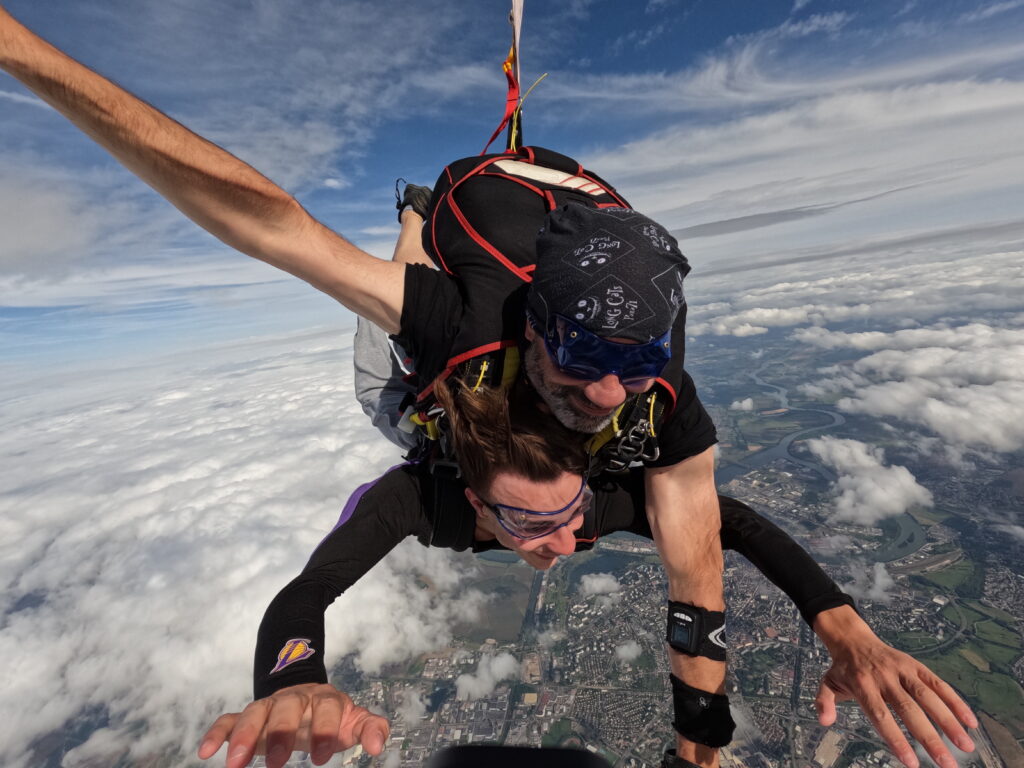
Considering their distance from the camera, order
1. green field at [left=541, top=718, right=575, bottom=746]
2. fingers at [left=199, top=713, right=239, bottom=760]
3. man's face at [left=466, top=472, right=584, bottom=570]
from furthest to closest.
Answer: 1. green field at [left=541, top=718, right=575, bottom=746]
2. man's face at [left=466, top=472, right=584, bottom=570]
3. fingers at [left=199, top=713, right=239, bottom=760]

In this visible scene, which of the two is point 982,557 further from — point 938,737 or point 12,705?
point 12,705

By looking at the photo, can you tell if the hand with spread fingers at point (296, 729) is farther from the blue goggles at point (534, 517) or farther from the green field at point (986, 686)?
the green field at point (986, 686)

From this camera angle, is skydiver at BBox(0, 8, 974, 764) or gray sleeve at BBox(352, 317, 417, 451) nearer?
skydiver at BBox(0, 8, 974, 764)

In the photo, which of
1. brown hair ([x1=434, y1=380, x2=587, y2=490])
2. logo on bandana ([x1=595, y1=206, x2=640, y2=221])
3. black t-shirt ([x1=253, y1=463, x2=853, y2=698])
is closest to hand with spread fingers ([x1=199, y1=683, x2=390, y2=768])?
black t-shirt ([x1=253, y1=463, x2=853, y2=698])

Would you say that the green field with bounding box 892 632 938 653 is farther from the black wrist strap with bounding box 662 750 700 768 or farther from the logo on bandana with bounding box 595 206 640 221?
the logo on bandana with bounding box 595 206 640 221

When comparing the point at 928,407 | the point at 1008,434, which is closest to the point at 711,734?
the point at 1008,434

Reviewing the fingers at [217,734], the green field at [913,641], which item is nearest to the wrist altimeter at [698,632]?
the fingers at [217,734]
